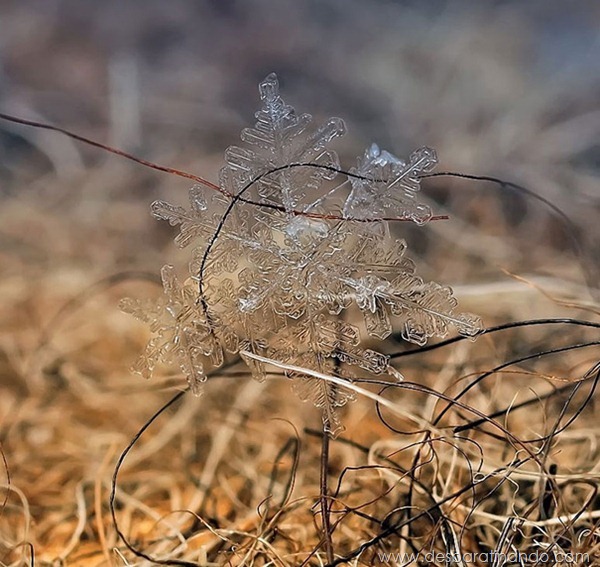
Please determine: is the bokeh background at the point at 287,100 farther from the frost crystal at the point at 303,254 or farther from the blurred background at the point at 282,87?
the frost crystal at the point at 303,254

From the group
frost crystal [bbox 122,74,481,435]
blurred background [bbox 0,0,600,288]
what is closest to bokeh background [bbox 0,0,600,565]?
blurred background [bbox 0,0,600,288]

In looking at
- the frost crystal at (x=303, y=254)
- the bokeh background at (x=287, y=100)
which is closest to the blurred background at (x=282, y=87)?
the bokeh background at (x=287, y=100)

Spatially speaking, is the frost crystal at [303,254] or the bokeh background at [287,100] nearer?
the frost crystal at [303,254]

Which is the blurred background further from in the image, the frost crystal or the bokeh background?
the frost crystal

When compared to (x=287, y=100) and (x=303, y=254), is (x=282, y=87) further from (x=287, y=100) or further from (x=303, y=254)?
(x=303, y=254)

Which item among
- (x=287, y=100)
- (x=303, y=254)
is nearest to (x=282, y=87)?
(x=287, y=100)

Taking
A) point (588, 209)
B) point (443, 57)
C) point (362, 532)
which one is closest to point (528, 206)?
point (588, 209)

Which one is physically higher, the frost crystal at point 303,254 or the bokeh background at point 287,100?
the bokeh background at point 287,100
